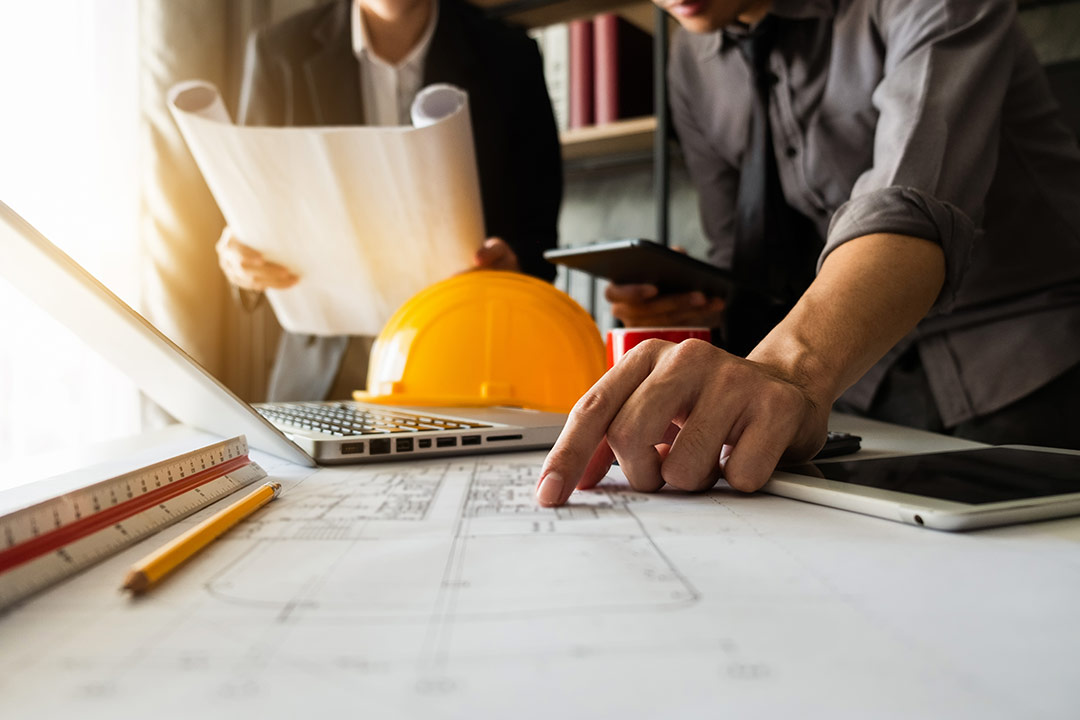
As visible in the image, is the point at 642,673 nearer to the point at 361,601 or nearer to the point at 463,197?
the point at 361,601

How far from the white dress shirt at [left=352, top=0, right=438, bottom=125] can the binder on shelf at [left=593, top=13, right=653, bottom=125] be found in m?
0.47

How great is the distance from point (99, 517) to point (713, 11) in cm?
110

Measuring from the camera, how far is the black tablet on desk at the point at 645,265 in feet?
2.73

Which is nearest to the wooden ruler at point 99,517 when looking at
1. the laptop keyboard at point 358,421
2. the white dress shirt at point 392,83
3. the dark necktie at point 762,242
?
the laptop keyboard at point 358,421

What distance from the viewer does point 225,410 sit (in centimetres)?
63

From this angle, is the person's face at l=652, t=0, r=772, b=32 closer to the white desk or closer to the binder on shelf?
the binder on shelf

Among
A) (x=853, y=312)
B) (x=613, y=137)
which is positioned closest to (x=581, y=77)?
(x=613, y=137)

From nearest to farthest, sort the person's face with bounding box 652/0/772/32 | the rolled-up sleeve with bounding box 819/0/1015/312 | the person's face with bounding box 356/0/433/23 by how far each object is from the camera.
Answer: the rolled-up sleeve with bounding box 819/0/1015/312 → the person's face with bounding box 652/0/772/32 → the person's face with bounding box 356/0/433/23

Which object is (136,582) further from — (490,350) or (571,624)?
Answer: (490,350)

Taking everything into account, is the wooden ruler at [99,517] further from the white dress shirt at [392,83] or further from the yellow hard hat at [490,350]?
the white dress shirt at [392,83]

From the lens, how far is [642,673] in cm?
22

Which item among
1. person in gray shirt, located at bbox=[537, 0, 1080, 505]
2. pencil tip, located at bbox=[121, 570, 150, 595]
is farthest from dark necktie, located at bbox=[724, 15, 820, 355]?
pencil tip, located at bbox=[121, 570, 150, 595]

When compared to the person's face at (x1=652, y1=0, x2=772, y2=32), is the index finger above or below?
below

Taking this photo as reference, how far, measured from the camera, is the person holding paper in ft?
4.84
